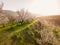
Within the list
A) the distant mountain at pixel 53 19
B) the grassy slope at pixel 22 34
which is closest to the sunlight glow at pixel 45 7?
the distant mountain at pixel 53 19

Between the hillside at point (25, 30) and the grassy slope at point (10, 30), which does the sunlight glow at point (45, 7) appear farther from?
the grassy slope at point (10, 30)

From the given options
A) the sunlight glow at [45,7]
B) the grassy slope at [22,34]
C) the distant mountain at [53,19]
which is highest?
the sunlight glow at [45,7]

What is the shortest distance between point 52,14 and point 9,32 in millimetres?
699

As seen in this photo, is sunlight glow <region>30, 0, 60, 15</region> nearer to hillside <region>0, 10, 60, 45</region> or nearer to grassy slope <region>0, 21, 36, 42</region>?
hillside <region>0, 10, 60, 45</region>

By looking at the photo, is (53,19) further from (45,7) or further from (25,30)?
(25,30)

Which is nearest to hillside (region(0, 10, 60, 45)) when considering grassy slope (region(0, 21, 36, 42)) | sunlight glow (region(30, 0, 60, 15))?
grassy slope (region(0, 21, 36, 42))

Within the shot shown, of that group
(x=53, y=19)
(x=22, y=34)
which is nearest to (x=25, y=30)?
(x=22, y=34)

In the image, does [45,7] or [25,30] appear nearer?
[25,30]

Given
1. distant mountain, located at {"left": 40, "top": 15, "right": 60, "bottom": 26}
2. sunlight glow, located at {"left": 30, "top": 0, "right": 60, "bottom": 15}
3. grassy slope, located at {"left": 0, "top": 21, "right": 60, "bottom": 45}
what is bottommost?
grassy slope, located at {"left": 0, "top": 21, "right": 60, "bottom": 45}

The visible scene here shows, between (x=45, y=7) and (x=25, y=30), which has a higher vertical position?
(x=45, y=7)

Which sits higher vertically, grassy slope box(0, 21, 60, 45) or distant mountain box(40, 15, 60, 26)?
distant mountain box(40, 15, 60, 26)

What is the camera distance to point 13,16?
174 cm

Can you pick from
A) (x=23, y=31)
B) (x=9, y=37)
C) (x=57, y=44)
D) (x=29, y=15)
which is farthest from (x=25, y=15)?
(x=57, y=44)

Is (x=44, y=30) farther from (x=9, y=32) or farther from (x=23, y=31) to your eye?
(x=9, y=32)
